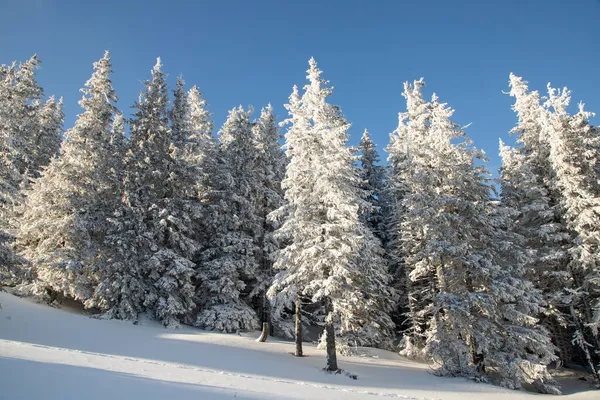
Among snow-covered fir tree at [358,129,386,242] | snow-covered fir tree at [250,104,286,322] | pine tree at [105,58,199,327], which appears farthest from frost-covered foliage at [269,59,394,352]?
snow-covered fir tree at [358,129,386,242]

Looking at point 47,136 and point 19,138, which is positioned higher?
point 47,136

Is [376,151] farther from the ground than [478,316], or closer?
farther from the ground

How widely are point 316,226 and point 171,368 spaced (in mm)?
9903

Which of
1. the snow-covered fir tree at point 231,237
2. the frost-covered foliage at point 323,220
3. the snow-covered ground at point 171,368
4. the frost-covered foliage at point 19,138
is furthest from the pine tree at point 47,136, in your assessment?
the frost-covered foliage at point 323,220

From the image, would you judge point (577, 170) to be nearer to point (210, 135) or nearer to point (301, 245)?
point (301, 245)

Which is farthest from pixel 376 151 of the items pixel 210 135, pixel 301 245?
pixel 301 245

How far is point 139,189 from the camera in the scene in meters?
24.3

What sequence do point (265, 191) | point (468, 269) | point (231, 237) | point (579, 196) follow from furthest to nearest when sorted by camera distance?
point (265, 191) → point (231, 237) → point (579, 196) → point (468, 269)

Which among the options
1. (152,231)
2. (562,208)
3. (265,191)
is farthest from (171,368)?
(562,208)

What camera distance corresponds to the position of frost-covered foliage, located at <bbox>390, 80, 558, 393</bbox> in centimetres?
1869

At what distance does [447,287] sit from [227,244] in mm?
14338

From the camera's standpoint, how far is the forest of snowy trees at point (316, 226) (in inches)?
733

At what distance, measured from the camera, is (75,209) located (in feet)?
72.8

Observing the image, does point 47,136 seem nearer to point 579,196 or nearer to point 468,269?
point 468,269
